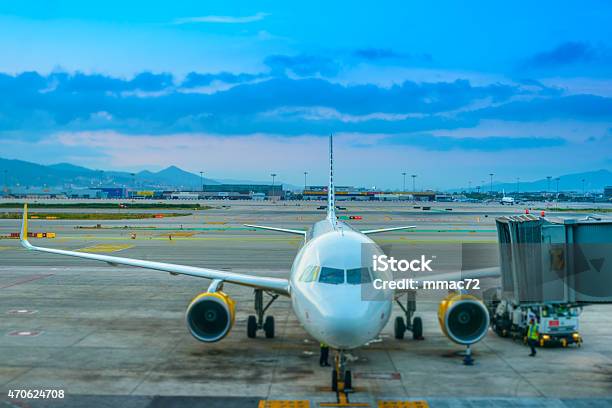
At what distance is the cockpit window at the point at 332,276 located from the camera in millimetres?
15516

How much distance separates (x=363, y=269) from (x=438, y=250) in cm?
3641

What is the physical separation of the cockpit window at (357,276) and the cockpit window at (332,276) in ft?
0.61

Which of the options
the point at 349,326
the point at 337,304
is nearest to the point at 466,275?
the point at 337,304

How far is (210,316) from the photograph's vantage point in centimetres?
1873

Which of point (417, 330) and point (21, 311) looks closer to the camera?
point (417, 330)

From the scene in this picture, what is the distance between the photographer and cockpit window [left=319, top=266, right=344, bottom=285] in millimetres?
15516

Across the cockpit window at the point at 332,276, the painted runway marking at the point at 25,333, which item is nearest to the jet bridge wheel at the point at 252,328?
the cockpit window at the point at 332,276

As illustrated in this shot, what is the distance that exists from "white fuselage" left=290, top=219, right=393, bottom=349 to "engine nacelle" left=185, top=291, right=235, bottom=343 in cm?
240

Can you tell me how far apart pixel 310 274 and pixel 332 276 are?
2.78 feet

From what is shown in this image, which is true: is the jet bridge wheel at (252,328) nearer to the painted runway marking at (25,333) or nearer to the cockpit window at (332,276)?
the cockpit window at (332,276)

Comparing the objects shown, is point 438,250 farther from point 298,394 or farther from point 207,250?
point 298,394

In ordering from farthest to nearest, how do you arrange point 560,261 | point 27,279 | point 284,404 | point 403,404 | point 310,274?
point 27,279 → point 560,261 → point 310,274 → point 403,404 → point 284,404

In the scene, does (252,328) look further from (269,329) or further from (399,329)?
(399,329)

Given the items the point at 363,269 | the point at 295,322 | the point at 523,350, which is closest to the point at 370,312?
the point at 363,269
